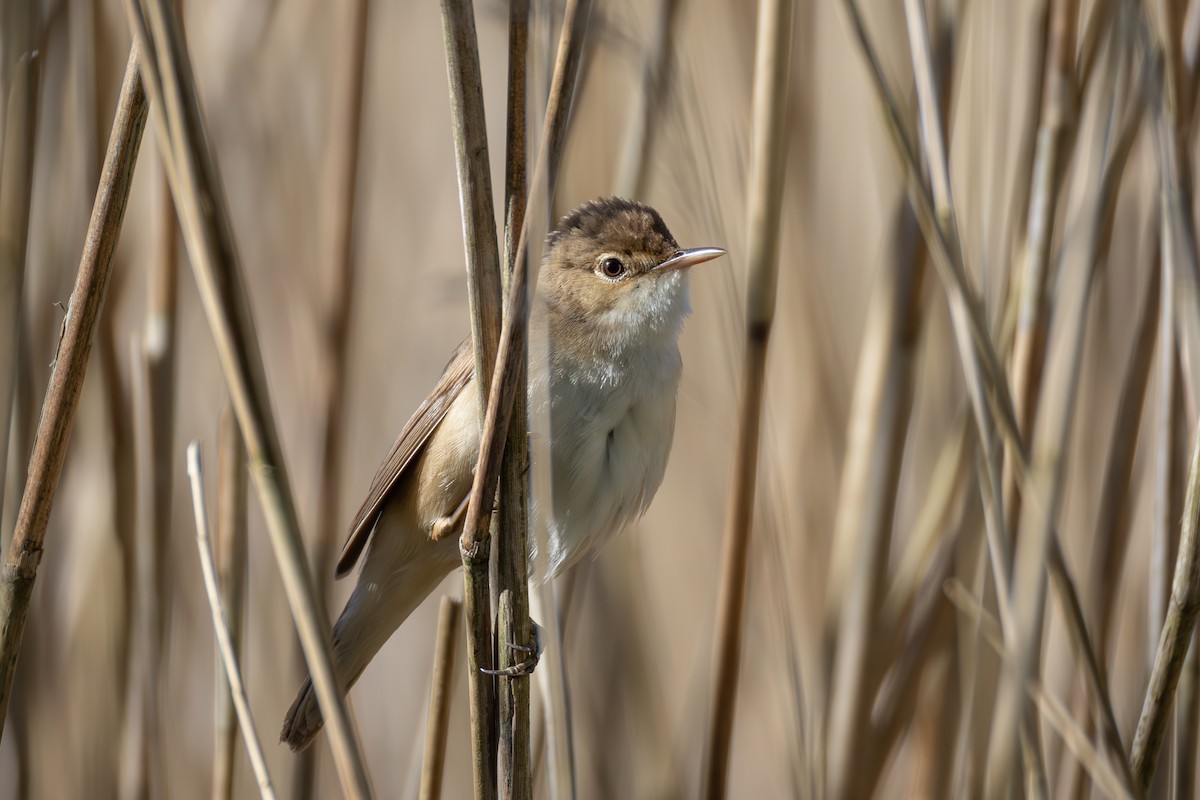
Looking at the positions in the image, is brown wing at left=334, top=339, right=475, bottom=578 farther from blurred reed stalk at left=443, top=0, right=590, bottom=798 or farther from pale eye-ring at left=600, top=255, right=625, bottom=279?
blurred reed stalk at left=443, top=0, right=590, bottom=798

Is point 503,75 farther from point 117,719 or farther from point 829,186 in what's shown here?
point 117,719

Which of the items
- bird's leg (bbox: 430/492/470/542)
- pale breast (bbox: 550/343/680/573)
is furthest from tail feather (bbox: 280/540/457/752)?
pale breast (bbox: 550/343/680/573)

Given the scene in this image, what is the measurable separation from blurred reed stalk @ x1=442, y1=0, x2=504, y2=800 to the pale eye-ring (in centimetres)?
101

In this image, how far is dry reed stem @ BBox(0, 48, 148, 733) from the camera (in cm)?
129

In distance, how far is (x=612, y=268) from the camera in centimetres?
235

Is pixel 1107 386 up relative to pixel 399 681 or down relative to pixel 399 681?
up

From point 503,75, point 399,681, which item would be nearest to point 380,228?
point 503,75

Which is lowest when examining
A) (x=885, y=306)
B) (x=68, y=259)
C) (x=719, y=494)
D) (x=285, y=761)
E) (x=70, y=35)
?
(x=285, y=761)

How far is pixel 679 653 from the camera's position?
3.10 meters

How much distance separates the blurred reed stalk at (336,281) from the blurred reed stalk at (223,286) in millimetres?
1208

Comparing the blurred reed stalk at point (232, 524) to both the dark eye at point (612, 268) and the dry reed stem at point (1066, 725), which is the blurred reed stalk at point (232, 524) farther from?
the dry reed stem at point (1066, 725)

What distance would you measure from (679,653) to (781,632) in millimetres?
1161

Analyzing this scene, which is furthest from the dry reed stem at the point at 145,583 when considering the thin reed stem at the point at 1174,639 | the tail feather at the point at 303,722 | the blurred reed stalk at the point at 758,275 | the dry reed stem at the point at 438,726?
the thin reed stem at the point at 1174,639

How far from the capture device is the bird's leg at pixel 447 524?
205cm
